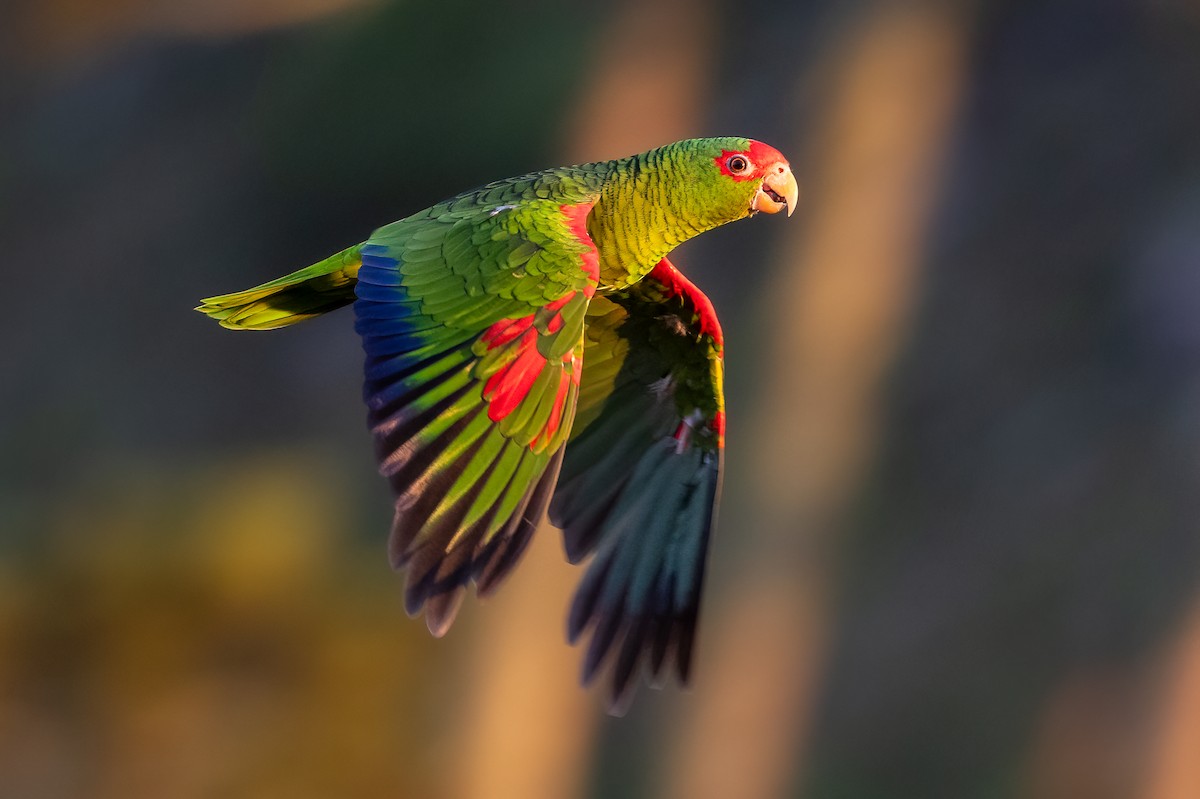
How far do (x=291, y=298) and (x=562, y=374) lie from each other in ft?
2.85

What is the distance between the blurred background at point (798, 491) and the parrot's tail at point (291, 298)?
415cm

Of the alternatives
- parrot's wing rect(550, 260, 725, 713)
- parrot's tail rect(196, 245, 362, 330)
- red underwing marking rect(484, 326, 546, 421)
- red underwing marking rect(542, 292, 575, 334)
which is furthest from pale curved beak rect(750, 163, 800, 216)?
parrot's tail rect(196, 245, 362, 330)

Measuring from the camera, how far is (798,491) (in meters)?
7.36

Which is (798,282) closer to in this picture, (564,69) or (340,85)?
(564,69)

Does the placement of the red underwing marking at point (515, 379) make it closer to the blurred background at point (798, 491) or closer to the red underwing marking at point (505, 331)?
the red underwing marking at point (505, 331)

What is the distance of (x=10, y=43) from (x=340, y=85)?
13.2 ft

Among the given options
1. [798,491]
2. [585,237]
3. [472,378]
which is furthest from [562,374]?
[798,491]

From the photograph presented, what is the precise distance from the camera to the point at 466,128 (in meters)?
9.69

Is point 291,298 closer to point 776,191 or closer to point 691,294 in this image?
point 691,294

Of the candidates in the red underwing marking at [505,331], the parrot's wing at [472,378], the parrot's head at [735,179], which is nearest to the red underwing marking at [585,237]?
the parrot's wing at [472,378]

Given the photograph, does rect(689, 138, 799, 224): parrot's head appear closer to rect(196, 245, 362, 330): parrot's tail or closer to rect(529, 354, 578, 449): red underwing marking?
rect(529, 354, 578, 449): red underwing marking

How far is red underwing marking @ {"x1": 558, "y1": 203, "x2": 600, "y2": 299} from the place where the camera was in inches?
111

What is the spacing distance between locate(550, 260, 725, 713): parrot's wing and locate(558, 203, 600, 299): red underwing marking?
52cm

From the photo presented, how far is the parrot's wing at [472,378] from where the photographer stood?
2.55 metres
